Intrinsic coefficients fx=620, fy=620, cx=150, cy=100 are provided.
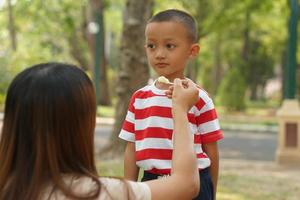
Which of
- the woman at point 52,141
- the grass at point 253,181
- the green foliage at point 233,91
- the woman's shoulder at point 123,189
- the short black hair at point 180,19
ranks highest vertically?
the short black hair at point 180,19

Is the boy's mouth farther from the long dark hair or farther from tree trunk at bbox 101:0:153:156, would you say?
tree trunk at bbox 101:0:153:156

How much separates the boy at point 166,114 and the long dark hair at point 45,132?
1.06 meters

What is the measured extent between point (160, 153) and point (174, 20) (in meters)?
0.62

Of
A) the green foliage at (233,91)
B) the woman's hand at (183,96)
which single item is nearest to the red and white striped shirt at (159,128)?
the woman's hand at (183,96)

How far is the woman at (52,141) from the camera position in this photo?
173 centimetres

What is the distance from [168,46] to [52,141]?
1.26 meters

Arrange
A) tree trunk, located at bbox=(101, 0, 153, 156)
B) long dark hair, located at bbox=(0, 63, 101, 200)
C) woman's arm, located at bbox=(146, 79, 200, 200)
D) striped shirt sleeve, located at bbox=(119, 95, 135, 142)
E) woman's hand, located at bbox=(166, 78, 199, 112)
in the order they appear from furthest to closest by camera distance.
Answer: tree trunk, located at bbox=(101, 0, 153, 156) → striped shirt sleeve, located at bbox=(119, 95, 135, 142) → woman's hand, located at bbox=(166, 78, 199, 112) → woman's arm, located at bbox=(146, 79, 200, 200) → long dark hair, located at bbox=(0, 63, 101, 200)

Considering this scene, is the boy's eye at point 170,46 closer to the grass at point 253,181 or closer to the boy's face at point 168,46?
the boy's face at point 168,46

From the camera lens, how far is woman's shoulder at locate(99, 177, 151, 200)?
179cm

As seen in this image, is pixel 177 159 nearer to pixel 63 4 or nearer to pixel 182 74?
pixel 182 74

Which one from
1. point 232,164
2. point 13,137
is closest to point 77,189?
point 13,137

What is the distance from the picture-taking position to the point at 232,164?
33.9ft

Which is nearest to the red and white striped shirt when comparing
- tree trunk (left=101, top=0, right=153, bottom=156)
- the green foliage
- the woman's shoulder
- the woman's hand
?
the woman's hand

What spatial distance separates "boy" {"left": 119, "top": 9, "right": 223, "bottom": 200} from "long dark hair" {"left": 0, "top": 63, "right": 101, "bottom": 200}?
106cm
